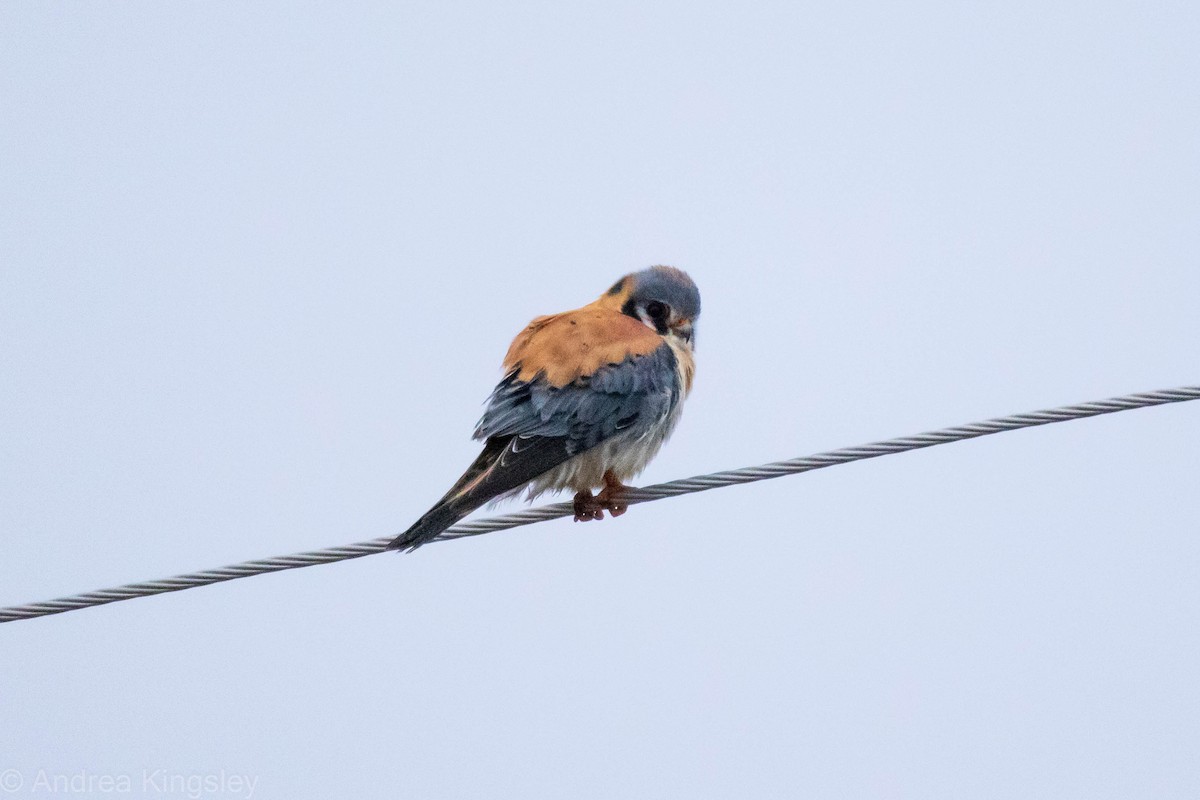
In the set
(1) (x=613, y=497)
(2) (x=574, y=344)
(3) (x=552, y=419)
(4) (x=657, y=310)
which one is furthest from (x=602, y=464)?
(4) (x=657, y=310)

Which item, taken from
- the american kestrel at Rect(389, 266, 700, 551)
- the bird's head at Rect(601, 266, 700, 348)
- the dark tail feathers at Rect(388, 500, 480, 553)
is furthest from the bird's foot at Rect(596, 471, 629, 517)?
the bird's head at Rect(601, 266, 700, 348)

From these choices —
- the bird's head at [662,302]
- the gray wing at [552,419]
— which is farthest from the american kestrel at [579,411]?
the bird's head at [662,302]

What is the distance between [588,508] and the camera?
15.4 feet

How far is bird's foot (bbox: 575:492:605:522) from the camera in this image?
184 inches

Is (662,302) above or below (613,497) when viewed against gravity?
above

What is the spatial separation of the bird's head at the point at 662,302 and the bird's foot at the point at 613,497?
32.1 inches

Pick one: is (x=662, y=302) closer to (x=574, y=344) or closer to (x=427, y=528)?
(x=574, y=344)

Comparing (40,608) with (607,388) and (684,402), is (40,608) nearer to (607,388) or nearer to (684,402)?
(607,388)

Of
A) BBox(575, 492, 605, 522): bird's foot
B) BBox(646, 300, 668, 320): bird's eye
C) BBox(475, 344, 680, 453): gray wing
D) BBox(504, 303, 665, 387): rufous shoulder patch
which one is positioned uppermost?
BBox(646, 300, 668, 320): bird's eye

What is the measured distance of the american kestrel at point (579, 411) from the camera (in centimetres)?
445

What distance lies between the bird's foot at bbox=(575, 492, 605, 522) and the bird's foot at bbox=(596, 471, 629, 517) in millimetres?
15

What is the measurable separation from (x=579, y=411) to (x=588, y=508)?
32 centimetres

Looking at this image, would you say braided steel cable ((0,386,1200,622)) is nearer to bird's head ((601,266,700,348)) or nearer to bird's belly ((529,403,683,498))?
bird's belly ((529,403,683,498))

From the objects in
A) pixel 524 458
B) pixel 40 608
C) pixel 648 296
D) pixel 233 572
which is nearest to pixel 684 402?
pixel 648 296
